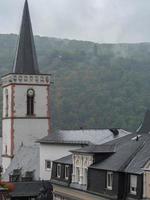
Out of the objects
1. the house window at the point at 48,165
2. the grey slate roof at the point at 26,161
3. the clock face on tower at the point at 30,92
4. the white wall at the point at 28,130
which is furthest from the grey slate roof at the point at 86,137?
the clock face on tower at the point at 30,92

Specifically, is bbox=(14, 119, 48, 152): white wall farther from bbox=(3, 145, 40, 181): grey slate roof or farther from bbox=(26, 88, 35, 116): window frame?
bbox=(3, 145, 40, 181): grey slate roof

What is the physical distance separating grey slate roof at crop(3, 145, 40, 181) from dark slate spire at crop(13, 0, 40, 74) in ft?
29.0

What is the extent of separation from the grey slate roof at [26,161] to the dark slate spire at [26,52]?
8842mm

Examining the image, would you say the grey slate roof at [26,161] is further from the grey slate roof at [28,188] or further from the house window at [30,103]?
the house window at [30,103]

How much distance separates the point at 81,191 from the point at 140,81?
106 meters

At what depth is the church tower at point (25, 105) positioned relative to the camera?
67125 millimetres

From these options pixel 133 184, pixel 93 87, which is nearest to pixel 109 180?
pixel 133 184

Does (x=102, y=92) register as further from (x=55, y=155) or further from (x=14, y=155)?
(x=55, y=155)

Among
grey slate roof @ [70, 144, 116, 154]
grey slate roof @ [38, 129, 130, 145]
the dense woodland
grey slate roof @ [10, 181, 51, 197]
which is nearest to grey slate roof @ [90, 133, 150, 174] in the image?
grey slate roof @ [70, 144, 116, 154]

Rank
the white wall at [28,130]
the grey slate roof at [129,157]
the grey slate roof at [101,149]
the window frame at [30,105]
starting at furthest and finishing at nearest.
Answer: the window frame at [30,105] < the white wall at [28,130] < the grey slate roof at [101,149] < the grey slate roof at [129,157]

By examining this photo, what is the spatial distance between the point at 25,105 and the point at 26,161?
28.3 feet

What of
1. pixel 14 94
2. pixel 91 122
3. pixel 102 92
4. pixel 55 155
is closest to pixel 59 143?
pixel 55 155

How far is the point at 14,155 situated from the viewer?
65.9 m

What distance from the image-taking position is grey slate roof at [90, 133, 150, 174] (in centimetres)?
3255
